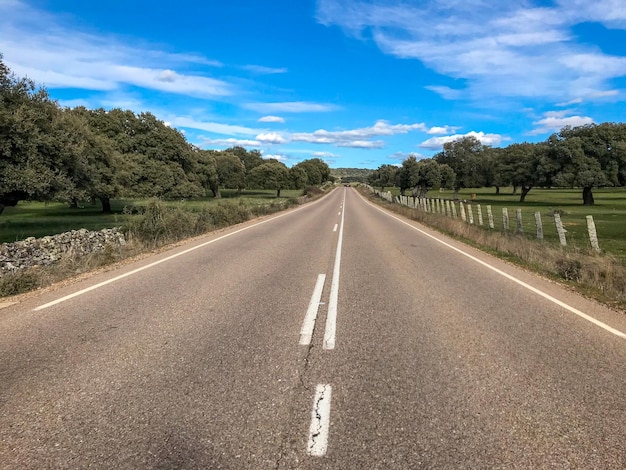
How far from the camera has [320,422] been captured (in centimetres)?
321

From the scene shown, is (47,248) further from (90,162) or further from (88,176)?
(90,162)

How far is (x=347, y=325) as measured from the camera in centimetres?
564

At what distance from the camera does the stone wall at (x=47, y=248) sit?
32.3 feet

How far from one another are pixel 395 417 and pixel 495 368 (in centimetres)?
157

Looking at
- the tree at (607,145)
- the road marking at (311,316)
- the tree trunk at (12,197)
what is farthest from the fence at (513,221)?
the tree trunk at (12,197)

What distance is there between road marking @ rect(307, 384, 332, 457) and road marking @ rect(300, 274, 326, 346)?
1.23 metres

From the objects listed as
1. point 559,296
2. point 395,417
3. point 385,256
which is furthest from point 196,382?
point 385,256

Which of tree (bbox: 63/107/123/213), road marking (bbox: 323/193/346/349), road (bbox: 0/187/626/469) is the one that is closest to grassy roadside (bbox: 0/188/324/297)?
road (bbox: 0/187/626/469)

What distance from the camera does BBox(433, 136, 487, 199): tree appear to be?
6988cm

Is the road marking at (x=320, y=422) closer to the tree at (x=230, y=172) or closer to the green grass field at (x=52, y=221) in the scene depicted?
the green grass field at (x=52, y=221)

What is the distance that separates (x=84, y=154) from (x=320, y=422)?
2667 centimetres

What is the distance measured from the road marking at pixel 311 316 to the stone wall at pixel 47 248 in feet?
23.2

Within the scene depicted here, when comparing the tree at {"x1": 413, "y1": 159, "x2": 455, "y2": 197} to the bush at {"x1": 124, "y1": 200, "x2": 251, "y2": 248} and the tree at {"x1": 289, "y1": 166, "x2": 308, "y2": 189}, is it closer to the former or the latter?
the tree at {"x1": 289, "y1": 166, "x2": 308, "y2": 189}

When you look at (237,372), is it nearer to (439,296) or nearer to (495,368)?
(495,368)
